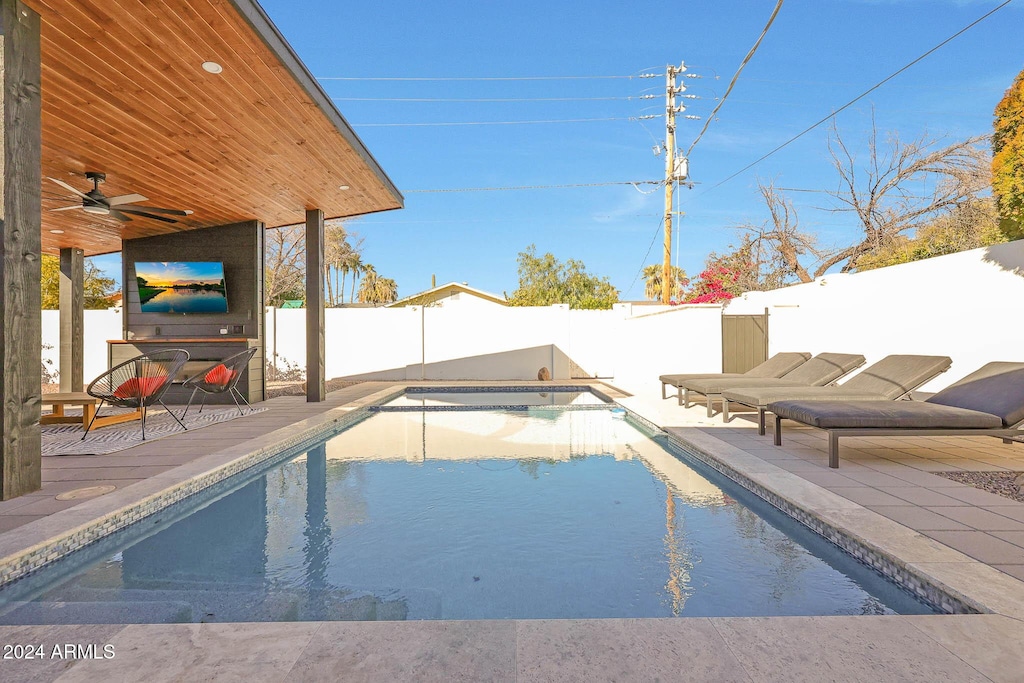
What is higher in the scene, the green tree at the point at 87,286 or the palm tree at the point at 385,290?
the palm tree at the point at 385,290

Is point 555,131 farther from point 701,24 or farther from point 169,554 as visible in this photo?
point 169,554

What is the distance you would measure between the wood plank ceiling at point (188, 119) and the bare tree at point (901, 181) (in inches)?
499

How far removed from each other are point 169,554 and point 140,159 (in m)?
4.68

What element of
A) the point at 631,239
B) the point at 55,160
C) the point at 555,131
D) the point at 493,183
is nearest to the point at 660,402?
the point at 55,160

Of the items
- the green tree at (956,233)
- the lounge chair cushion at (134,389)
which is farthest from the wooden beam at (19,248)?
the green tree at (956,233)

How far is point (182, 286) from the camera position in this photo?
29.6ft

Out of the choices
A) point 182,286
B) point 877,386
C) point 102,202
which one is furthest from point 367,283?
point 877,386

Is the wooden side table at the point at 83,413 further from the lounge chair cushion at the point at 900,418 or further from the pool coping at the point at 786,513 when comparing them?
the lounge chair cushion at the point at 900,418

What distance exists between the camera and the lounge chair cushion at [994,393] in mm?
4273

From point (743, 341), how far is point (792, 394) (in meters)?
5.55

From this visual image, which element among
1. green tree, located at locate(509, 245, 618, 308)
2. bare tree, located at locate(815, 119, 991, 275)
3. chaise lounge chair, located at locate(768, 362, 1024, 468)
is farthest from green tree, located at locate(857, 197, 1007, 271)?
green tree, located at locate(509, 245, 618, 308)

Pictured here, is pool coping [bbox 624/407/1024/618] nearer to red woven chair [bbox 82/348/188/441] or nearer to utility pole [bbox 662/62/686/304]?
red woven chair [bbox 82/348/188/441]

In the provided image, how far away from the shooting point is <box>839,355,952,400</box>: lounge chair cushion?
543 centimetres

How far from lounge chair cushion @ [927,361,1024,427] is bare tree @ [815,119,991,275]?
36.6ft
